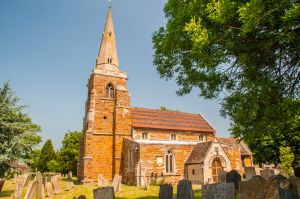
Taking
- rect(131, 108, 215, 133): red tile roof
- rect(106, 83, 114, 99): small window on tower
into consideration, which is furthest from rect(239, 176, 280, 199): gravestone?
rect(106, 83, 114, 99): small window on tower

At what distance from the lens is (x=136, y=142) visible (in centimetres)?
2583

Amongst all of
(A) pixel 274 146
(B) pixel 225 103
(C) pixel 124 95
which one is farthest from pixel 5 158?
(A) pixel 274 146

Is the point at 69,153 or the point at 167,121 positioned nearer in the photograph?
the point at 167,121

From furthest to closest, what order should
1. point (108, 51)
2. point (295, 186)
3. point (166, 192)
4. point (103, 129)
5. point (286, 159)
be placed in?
point (108, 51) < point (103, 129) < point (286, 159) < point (295, 186) < point (166, 192)

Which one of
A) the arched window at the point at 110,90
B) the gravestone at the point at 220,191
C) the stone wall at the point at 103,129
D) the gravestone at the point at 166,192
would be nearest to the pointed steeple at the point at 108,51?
the stone wall at the point at 103,129

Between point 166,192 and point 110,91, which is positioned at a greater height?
point 110,91

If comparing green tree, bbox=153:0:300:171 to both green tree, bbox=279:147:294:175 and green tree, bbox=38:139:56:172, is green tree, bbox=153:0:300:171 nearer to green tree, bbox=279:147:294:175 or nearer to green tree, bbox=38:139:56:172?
green tree, bbox=279:147:294:175

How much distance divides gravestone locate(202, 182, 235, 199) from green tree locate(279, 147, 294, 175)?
24.8 m

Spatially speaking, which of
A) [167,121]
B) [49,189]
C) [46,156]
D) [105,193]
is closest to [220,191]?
[105,193]

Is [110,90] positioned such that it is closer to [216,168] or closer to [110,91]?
[110,91]

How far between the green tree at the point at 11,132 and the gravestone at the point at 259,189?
1788 centimetres

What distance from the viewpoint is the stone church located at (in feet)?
83.5

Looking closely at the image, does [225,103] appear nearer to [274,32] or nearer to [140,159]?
[274,32]

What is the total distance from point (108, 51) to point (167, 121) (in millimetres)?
11973
